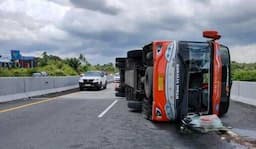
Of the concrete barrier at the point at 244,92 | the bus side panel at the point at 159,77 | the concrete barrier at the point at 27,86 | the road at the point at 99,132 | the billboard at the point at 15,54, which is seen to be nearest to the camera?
the road at the point at 99,132

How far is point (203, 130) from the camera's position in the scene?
1084 centimetres

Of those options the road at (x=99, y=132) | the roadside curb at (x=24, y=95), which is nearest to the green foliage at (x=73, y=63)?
the roadside curb at (x=24, y=95)

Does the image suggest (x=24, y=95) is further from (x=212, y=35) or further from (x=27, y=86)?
(x=212, y=35)

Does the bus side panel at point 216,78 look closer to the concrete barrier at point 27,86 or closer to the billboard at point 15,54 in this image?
the concrete barrier at point 27,86

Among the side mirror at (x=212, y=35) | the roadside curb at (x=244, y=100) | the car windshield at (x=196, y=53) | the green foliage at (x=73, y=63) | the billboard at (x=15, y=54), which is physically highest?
the billboard at (x=15, y=54)

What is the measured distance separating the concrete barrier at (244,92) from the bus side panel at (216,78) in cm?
698

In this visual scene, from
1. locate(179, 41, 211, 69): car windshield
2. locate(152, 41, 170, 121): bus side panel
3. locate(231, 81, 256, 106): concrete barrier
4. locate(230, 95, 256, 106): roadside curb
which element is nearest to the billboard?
locate(231, 81, 256, 106): concrete barrier

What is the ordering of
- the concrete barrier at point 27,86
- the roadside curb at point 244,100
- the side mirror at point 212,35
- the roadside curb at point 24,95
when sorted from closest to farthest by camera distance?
1. the side mirror at point 212,35
2. the roadside curb at point 244,100
3. the roadside curb at point 24,95
4. the concrete barrier at point 27,86

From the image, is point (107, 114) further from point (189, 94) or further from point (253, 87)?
point (253, 87)

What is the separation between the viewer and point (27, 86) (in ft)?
83.0

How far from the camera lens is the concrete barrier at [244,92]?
1916 centimetres

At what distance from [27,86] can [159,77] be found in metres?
15.2

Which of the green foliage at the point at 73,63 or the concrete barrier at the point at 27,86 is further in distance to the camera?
the green foliage at the point at 73,63

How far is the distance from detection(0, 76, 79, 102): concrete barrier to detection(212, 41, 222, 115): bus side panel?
497 inches
